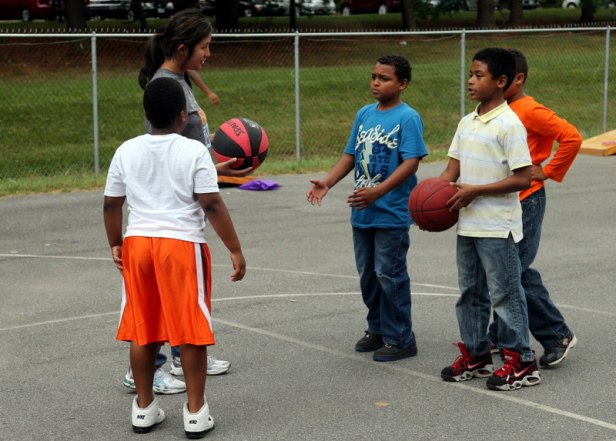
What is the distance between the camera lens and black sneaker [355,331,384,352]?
726 centimetres

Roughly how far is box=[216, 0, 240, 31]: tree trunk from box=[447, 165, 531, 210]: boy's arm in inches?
1247

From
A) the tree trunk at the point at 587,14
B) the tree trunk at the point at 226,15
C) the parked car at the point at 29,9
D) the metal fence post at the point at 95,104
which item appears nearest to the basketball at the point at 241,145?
the metal fence post at the point at 95,104

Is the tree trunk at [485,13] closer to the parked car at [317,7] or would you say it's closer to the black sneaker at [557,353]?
the parked car at [317,7]

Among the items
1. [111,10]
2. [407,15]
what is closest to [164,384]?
[407,15]

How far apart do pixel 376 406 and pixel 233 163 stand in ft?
5.35

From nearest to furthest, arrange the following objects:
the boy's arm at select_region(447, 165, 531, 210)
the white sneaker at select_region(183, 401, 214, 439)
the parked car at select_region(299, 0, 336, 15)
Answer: the white sneaker at select_region(183, 401, 214, 439) → the boy's arm at select_region(447, 165, 531, 210) → the parked car at select_region(299, 0, 336, 15)

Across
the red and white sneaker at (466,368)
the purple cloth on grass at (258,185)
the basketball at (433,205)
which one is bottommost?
the purple cloth on grass at (258,185)

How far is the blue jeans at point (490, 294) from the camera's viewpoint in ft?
20.6

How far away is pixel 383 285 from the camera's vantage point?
6914 mm

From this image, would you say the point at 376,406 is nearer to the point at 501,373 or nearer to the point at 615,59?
the point at 501,373

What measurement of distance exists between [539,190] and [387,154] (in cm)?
92

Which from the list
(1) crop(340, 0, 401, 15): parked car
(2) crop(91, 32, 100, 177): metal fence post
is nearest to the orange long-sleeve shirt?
(2) crop(91, 32, 100, 177): metal fence post

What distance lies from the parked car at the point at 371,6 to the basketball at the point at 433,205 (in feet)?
165

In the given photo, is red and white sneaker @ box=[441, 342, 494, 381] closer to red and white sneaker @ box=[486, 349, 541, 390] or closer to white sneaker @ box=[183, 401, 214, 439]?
red and white sneaker @ box=[486, 349, 541, 390]
